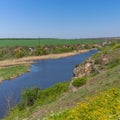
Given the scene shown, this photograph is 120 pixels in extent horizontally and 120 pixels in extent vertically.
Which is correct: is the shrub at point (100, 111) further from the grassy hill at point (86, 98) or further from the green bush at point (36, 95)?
the green bush at point (36, 95)

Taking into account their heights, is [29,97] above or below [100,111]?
below

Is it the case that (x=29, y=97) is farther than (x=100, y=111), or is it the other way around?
(x=29, y=97)

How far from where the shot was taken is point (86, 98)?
19703 millimetres

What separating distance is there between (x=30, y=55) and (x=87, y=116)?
14102 centimetres

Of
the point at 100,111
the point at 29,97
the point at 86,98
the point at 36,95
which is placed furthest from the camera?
the point at 36,95

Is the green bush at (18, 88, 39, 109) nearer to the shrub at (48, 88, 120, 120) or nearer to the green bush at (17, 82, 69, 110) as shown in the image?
the green bush at (17, 82, 69, 110)

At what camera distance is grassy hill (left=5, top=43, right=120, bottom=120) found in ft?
38.0

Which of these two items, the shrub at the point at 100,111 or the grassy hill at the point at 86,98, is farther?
the grassy hill at the point at 86,98

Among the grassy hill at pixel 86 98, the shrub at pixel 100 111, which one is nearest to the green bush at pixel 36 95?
the grassy hill at pixel 86 98

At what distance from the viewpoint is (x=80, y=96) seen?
22500 mm

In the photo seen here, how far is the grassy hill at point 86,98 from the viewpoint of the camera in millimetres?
11570

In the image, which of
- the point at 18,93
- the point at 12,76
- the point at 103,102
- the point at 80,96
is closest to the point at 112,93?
the point at 103,102

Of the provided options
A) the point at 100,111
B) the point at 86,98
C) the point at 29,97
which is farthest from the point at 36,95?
the point at 100,111

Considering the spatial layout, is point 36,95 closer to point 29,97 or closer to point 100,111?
point 29,97
